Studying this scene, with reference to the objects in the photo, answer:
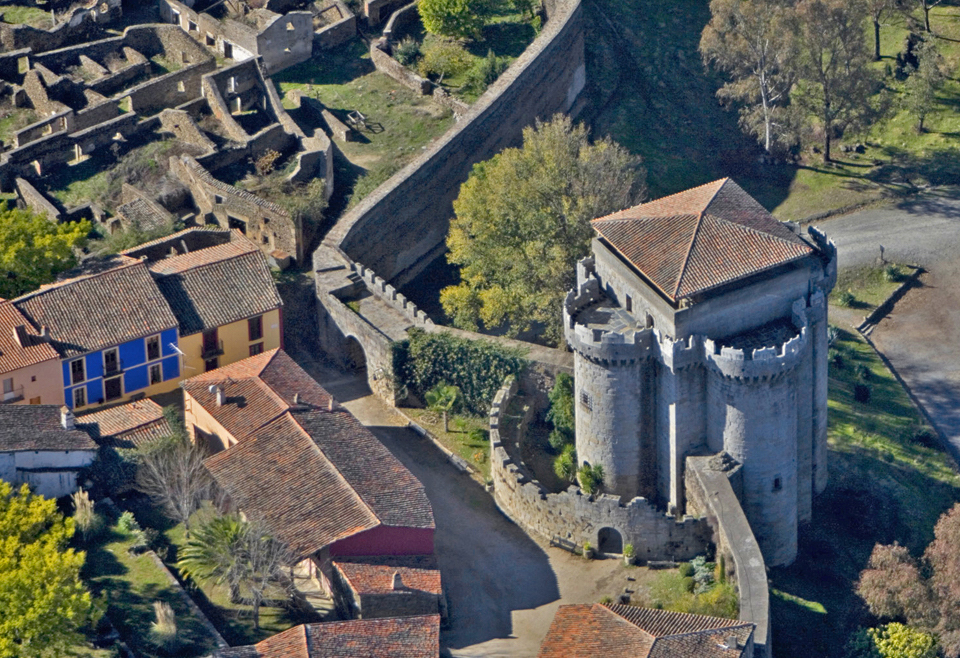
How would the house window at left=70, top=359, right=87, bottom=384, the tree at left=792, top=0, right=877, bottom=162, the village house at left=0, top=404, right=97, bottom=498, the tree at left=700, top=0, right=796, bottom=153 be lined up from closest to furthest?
the village house at left=0, top=404, right=97, bottom=498 → the house window at left=70, top=359, right=87, bottom=384 → the tree at left=792, top=0, right=877, bottom=162 → the tree at left=700, top=0, right=796, bottom=153

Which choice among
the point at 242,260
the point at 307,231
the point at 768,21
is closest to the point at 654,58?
the point at 768,21

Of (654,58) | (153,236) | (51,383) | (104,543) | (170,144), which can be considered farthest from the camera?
(654,58)

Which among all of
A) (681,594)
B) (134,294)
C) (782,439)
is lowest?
(681,594)

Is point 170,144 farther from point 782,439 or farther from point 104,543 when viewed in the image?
point 782,439

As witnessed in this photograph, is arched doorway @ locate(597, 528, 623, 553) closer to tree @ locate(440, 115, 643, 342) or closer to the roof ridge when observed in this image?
the roof ridge

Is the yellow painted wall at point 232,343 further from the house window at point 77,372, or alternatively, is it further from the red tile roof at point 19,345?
the red tile roof at point 19,345

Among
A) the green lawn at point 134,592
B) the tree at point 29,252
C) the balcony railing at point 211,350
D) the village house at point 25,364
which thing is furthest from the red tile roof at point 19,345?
the green lawn at point 134,592

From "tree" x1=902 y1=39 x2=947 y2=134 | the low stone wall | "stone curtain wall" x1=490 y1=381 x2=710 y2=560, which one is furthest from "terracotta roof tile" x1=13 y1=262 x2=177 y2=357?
"tree" x1=902 y1=39 x2=947 y2=134
